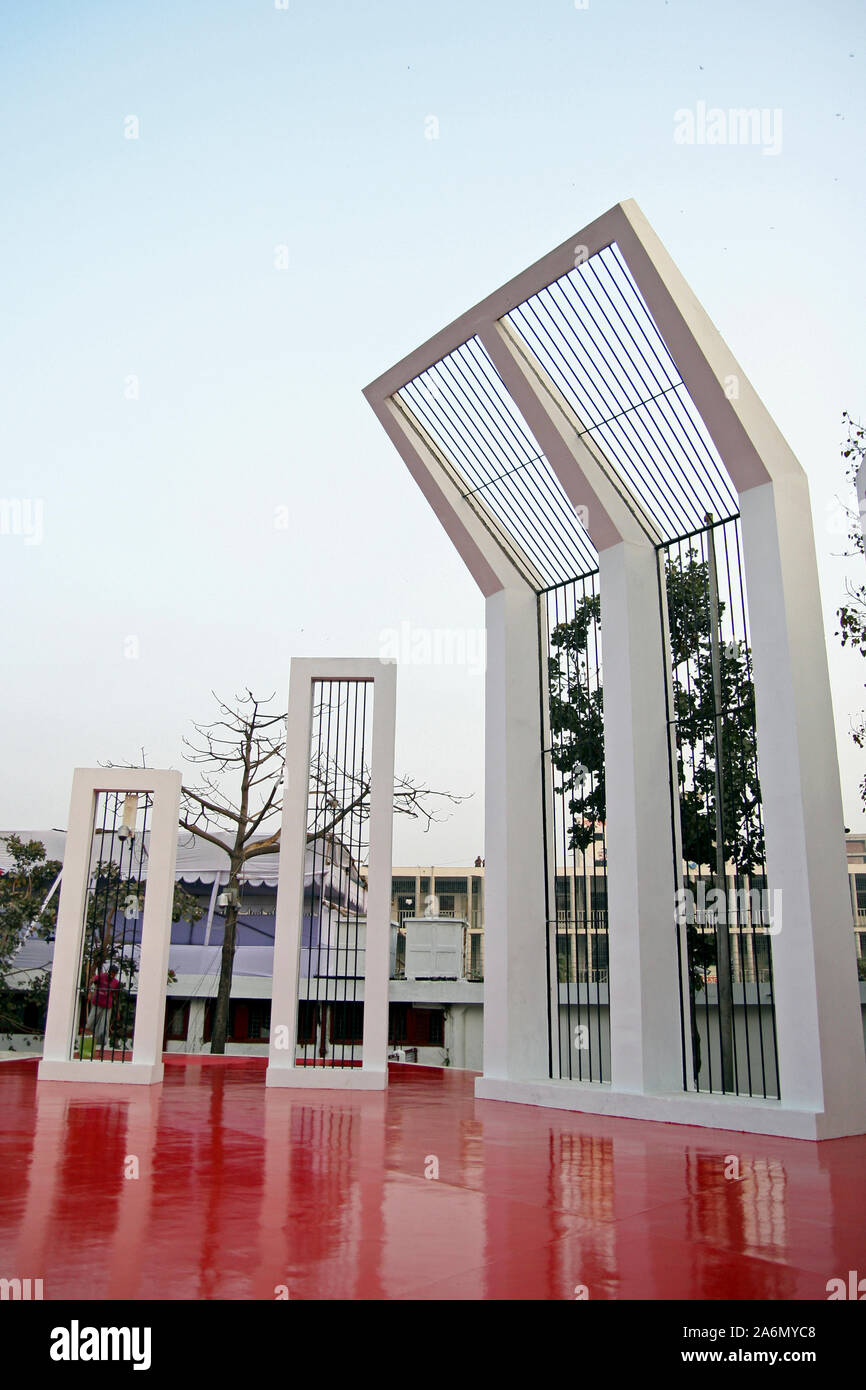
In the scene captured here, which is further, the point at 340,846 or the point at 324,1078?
the point at 340,846

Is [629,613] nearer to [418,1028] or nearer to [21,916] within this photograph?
[21,916]

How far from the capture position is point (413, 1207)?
5.06 meters

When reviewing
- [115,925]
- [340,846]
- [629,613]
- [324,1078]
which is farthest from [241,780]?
[629,613]

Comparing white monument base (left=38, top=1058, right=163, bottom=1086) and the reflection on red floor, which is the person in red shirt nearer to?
white monument base (left=38, top=1058, right=163, bottom=1086)

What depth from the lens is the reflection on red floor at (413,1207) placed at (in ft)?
12.2

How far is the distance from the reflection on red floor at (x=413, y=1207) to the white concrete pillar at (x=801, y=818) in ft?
2.14

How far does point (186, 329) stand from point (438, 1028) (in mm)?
15179

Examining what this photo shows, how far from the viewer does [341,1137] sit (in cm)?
773

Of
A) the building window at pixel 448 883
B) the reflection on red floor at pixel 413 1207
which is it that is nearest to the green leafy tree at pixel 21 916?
the reflection on red floor at pixel 413 1207

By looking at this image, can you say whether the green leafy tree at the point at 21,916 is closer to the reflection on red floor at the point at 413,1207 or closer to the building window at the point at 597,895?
the reflection on red floor at the point at 413,1207

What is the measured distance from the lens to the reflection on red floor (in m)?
3.73

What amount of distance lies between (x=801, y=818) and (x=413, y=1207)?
201 inches

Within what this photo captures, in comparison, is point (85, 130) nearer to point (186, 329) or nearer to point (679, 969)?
point (186, 329)

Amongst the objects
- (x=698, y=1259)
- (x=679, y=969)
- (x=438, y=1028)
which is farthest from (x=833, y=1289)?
(x=438, y=1028)
